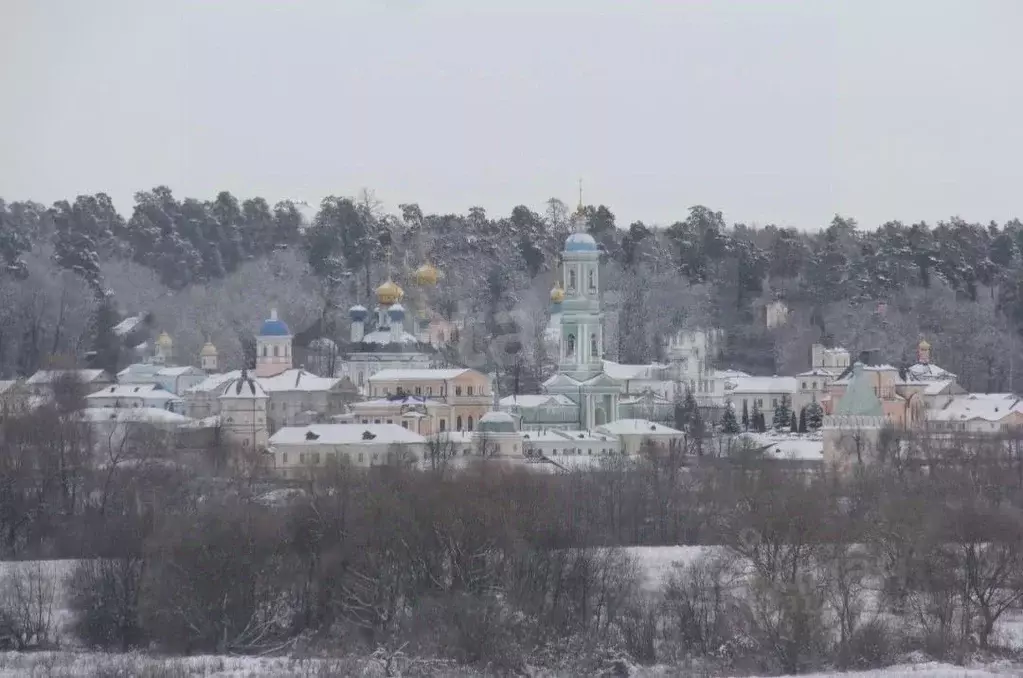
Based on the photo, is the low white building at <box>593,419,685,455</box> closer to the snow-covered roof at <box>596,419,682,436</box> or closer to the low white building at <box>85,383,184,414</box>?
the snow-covered roof at <box>596,419,682,436</box>

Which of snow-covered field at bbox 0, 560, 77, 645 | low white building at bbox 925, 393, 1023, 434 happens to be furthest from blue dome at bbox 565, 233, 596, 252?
snow-covered field at bbox 0, 560, 77, 645

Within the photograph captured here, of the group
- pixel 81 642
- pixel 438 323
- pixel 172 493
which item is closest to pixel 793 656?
pixel 81 642

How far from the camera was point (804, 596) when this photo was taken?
35688 millimetres

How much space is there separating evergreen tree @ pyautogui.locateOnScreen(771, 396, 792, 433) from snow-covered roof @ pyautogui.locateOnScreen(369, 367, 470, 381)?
7927 millimetres

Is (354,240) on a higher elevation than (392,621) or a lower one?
higher

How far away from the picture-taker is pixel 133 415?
6103 cm

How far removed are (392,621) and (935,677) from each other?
23.7ft

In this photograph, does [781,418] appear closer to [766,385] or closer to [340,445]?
[766,385]

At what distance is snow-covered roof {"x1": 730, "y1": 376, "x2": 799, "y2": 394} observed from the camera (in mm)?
70750

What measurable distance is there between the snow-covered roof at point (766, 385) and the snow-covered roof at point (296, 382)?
11.4m

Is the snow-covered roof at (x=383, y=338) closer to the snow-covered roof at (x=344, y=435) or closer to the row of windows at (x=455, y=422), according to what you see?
the row of windows at (x=455, y=422)

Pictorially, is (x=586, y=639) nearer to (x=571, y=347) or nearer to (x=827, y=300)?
(x=571, y=347)

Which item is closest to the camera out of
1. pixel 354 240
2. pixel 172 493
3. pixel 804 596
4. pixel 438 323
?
pixel 804 596

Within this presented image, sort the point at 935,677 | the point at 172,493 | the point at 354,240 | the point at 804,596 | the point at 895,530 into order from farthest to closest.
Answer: the point at 354,240
the point at 172,493
the point at 895,530
the point at 804,596
the point at 935,677
